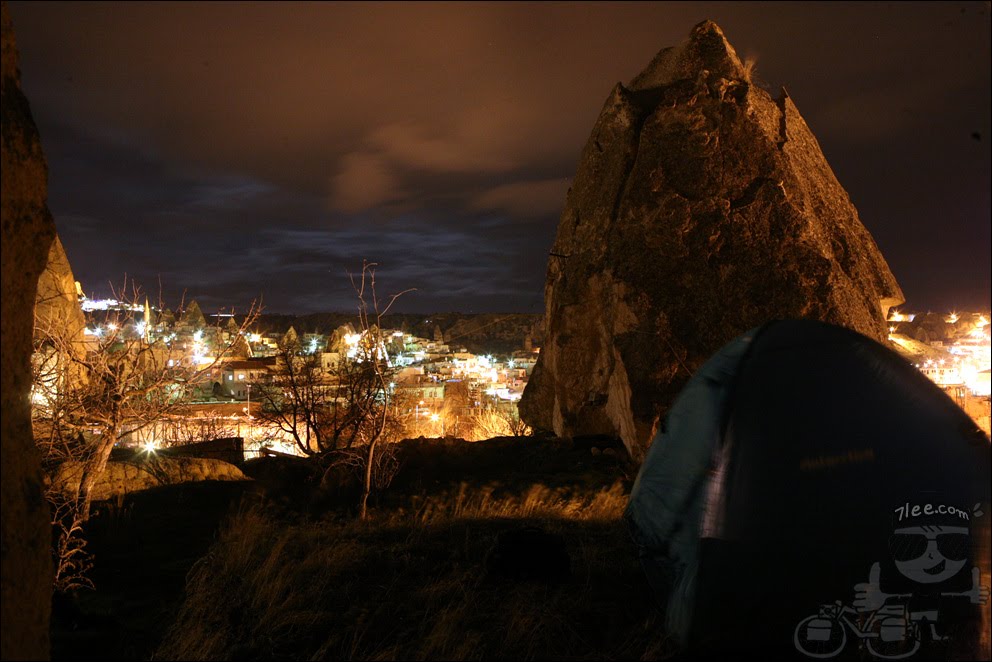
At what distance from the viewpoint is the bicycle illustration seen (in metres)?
4.12

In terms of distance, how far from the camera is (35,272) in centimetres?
308

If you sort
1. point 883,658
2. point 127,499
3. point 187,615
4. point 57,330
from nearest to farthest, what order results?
point 883,658 → point 187,615 → point 57,330 → point 127,499

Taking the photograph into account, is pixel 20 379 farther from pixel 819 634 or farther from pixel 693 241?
pixel 693 241

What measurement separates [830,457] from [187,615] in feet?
15.2

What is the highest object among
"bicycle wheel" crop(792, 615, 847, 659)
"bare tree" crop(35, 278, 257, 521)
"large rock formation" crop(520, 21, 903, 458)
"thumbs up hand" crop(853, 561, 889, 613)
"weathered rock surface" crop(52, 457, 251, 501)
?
"large rock formation" crop(520, 21, 903, 458)

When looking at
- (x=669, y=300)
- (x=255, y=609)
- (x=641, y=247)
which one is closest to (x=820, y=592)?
(x=255, y=609)

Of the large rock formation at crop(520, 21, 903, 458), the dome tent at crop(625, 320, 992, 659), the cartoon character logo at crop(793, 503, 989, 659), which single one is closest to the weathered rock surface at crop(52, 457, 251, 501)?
the large rock formation at crop(520, 21, 903, 458)

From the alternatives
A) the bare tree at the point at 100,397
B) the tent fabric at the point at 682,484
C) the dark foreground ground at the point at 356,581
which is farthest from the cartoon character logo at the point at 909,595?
the bare tree at the point at 100,397

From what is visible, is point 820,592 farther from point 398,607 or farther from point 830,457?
point 398,607

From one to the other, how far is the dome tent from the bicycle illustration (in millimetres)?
22

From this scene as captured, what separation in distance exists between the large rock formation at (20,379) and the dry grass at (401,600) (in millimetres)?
1266

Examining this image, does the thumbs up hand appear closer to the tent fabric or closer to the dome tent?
the dome tent

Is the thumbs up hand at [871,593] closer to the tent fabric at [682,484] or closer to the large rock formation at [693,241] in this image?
the tent fabric at [682,484]

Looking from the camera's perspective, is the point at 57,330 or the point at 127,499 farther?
the point at 127,499
